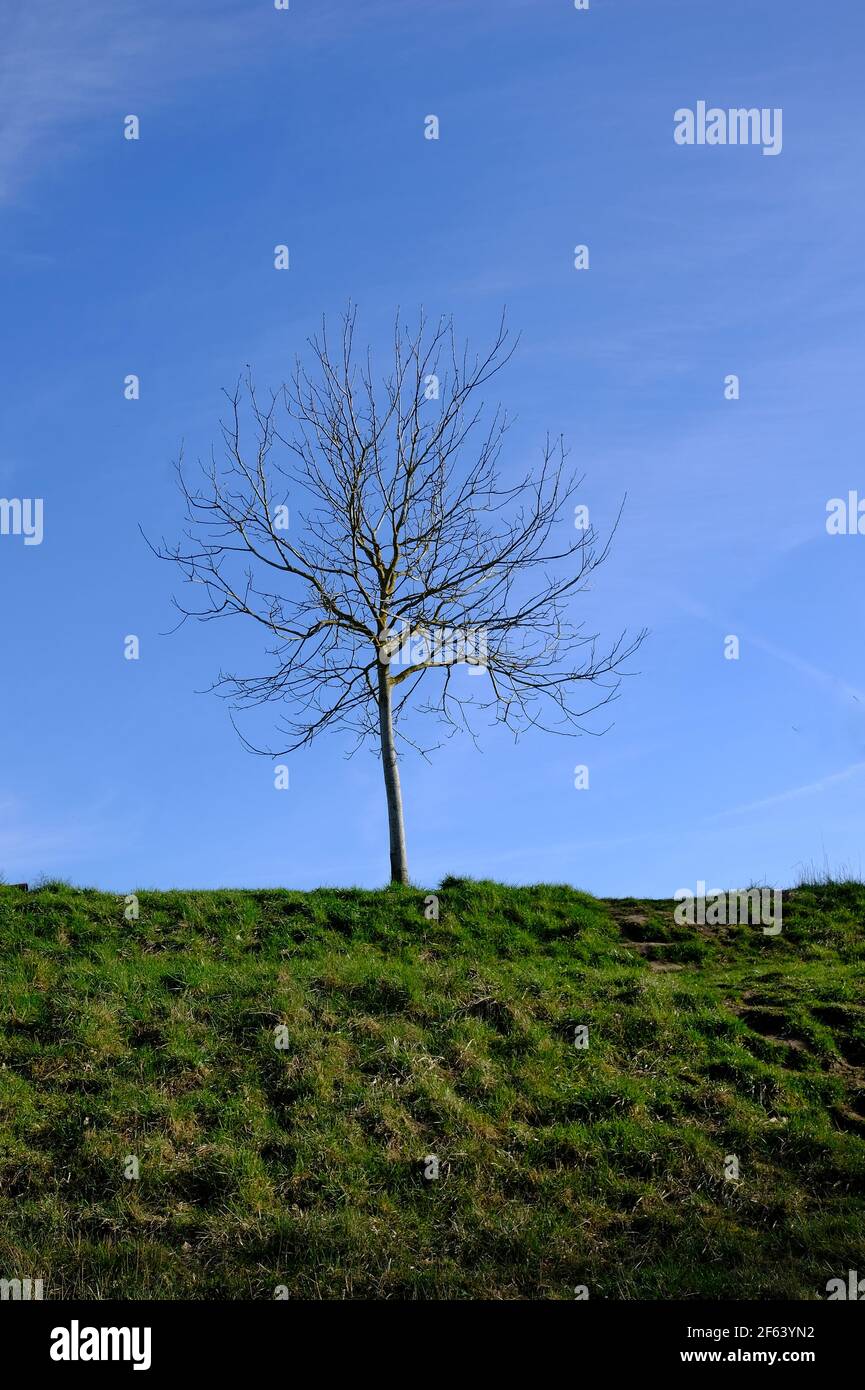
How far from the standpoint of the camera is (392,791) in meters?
20.2

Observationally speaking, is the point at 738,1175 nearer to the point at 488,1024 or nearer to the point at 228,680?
the point at 488,1024

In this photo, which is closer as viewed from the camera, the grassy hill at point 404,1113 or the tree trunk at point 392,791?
the grassy hill at point 404,1113

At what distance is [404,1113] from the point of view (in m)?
11.9

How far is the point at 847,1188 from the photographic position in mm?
11258

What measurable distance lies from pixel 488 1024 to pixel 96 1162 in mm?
4777

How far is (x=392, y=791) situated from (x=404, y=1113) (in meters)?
8.79

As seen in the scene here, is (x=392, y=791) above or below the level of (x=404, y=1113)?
above

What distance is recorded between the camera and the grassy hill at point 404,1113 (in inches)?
388

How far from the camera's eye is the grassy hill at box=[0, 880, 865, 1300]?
32.4ft

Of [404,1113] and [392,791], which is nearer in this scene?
[404,1113]

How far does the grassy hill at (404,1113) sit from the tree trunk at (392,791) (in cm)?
254
